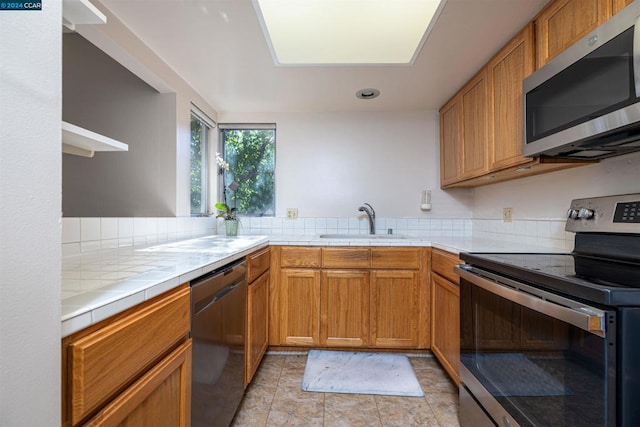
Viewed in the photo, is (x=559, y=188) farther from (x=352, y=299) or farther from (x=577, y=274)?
(x=352, y=299)

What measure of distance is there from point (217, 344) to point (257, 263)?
66 centimetres

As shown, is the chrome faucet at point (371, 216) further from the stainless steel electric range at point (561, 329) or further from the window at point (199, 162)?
the window at point (199, 162)

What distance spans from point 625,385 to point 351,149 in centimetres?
234

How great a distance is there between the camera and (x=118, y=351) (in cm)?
63

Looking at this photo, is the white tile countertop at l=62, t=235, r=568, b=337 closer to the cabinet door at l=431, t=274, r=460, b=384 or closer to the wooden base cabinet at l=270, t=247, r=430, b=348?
the wooden base cabinet at l=270, t=247, r=430, b=348

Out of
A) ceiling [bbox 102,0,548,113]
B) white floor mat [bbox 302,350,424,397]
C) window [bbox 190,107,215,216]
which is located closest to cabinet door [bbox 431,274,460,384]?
white floor mat [bbox 302,350,424,397]

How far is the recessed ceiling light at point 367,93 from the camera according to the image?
7.39 feet

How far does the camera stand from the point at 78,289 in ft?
2.22

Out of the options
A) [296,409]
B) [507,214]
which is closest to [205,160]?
[296,409]

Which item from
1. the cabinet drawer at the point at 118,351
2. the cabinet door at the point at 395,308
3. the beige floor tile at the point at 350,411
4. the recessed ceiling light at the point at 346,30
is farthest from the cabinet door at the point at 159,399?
the recessed ceiling light at the point at 346,30

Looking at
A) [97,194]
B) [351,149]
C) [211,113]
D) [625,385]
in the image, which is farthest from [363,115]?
[625,385]

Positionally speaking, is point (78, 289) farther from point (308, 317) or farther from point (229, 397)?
point (308, 317)

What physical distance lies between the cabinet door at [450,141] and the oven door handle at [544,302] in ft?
4.36

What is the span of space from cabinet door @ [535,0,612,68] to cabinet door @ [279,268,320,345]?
1.83 meters
